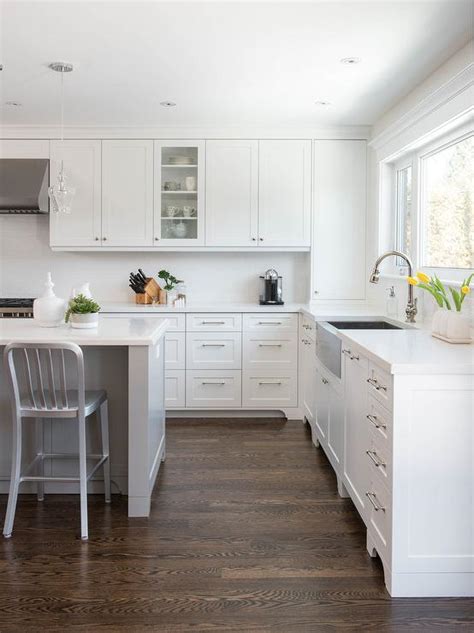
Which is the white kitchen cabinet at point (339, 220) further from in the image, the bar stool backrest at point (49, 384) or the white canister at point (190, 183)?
the bar stool backrest at point (49, 384)

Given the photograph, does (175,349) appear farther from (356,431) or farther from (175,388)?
(356,431)

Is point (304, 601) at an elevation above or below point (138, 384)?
below

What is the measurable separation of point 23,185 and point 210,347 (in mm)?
2004

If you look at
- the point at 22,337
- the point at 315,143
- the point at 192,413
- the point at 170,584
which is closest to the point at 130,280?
the point at 192,413

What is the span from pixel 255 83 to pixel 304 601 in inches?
120

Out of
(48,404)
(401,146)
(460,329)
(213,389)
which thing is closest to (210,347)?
(213,389)

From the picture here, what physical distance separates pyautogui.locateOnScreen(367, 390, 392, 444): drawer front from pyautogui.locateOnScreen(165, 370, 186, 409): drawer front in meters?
2.69

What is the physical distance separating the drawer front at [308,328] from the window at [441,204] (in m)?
0.84

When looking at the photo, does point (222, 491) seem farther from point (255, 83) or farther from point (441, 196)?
point (255, 83)

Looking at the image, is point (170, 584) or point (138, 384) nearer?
point (170, 584)

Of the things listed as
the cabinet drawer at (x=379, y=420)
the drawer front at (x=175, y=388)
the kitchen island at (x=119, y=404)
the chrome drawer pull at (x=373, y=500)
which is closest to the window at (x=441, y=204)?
the cabinet drawer at (x=379, y=420)

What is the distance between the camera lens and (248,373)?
5.25 metres

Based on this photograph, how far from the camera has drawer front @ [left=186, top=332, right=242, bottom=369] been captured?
206 inches

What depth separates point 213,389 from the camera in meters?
5.26
